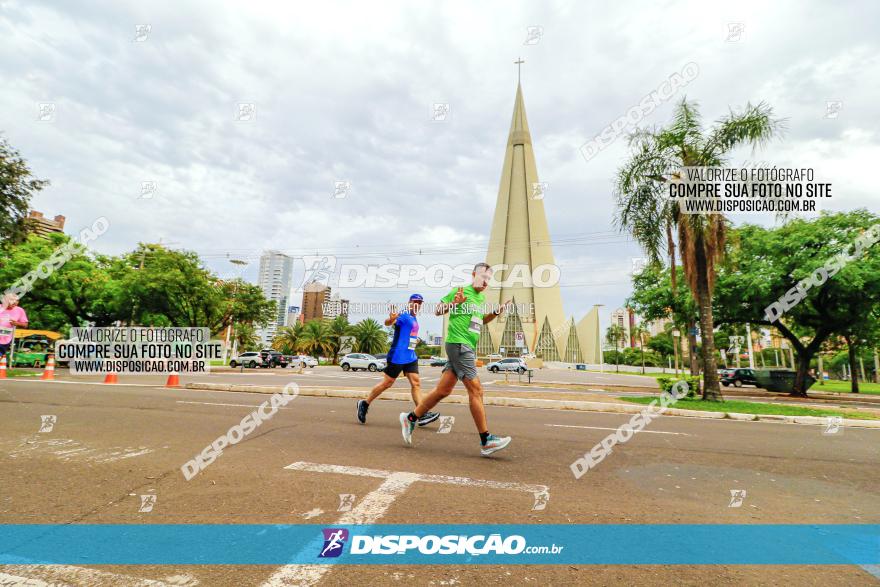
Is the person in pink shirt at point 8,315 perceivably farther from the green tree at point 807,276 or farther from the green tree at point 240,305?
the green tree at point 240,305

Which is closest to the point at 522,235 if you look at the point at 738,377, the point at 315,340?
the point at 315,340

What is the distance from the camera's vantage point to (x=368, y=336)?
57.7m

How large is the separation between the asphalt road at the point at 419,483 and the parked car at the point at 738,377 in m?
29.3

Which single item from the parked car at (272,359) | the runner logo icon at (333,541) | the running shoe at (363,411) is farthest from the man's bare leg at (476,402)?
the parked car at (272,359)

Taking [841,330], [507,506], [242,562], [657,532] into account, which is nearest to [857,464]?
[657,532]

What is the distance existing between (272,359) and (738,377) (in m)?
38.4

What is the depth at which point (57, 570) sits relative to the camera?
2.02 metres

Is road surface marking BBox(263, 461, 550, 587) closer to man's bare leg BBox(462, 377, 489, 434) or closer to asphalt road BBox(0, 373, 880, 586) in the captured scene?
asphalt road BBox(0, 373, 880, 586)

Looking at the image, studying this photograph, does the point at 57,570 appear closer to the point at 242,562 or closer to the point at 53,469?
the point at 242,562

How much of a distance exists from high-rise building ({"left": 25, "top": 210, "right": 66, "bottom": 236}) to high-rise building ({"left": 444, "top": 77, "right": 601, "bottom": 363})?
7051 centimetres

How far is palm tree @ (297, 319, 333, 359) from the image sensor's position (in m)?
54.8

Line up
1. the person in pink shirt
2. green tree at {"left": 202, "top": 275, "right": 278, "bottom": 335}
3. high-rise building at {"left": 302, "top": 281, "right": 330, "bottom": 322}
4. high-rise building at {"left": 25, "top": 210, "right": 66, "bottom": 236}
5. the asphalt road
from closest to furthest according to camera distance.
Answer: the asphalt road
the person in pink shirt
high-rise building at {"left": 25, "top": 210, "right": 66, "bottom": 236}
green tree at {"left": 202, "top": 275, "right": 278, "bottom": 335}
high-rise building at {"left": 302, "top": 281, "right": 330, "bottom": 322}

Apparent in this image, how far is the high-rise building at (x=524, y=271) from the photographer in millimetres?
90000

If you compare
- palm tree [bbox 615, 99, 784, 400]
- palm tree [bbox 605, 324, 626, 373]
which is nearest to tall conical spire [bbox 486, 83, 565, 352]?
palm tree [bbox 605, 324, 626, 373]
